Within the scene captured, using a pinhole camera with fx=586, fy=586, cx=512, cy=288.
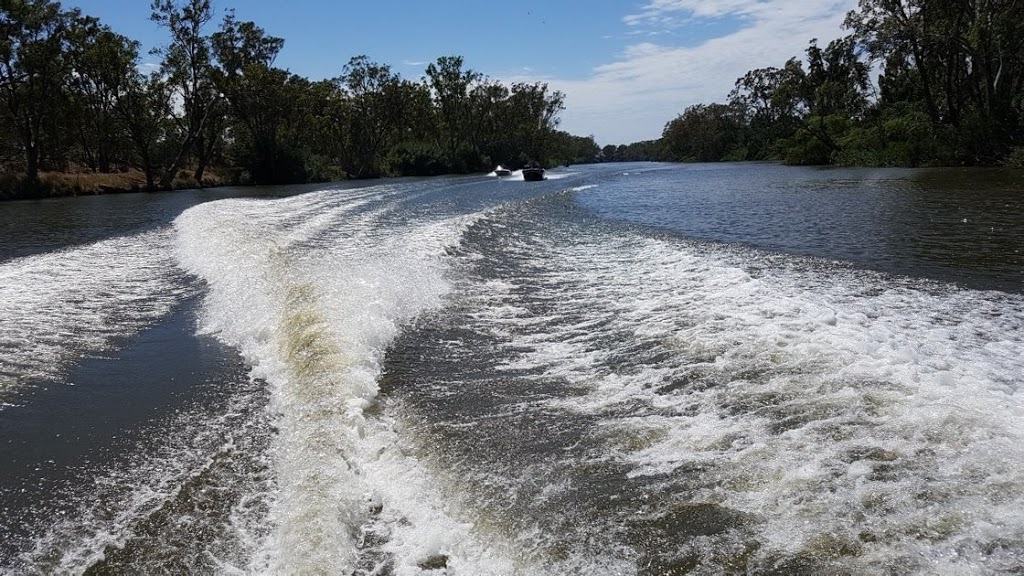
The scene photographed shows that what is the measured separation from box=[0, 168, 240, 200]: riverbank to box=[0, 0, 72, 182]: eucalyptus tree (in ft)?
2.42

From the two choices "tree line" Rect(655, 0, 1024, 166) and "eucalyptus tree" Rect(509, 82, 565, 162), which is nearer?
"tree line" Rect(655, 0, 1024, 166)

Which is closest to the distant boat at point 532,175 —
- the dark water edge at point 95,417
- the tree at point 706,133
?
the dark water edge at point 95,417

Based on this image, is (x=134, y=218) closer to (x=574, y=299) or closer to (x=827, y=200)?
(x=574, y=299)

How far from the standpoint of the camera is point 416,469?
4.02m

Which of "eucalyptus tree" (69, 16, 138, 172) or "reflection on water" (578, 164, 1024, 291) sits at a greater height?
"eucalyptus tree" (69, 16, 138, 172)

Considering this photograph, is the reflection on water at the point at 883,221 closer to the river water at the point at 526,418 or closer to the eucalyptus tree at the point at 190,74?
the river water at the point at 526,418

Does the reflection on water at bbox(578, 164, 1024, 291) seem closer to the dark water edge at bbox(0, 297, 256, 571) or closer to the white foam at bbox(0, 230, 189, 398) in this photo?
the dark water edge at bbox(0, 297, 256, 571)

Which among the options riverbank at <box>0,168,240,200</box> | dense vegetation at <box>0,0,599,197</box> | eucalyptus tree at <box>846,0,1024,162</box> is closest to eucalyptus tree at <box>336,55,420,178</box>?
dense vegetation at <box>0,0,599,197</box>

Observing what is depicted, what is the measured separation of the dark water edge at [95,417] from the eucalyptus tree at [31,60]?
39.1m

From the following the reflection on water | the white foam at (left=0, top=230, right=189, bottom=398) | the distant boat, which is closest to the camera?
the white foam at (left=0, top=230, right=189, bottom=398)

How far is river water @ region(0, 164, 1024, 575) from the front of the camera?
3186 mm

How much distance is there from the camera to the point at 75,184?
123ft

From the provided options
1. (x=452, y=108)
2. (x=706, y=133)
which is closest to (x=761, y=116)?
(x=706, y=133)

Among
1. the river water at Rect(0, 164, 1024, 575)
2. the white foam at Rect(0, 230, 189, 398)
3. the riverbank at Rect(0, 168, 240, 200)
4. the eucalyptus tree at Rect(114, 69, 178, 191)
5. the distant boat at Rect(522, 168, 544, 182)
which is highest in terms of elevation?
the eucalyptus tree at Rect(114, 69, 178, 191)
